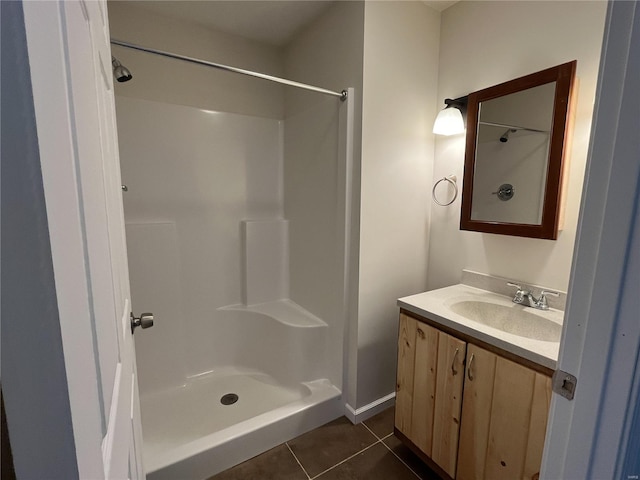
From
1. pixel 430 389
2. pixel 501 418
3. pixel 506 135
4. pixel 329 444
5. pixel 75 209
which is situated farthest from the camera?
pixel 329 444

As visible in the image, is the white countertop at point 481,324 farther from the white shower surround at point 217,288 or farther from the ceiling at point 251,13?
the ceiling at point 251,13

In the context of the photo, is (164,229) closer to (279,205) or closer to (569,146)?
(279,205)

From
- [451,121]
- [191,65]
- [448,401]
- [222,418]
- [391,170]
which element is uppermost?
[191,65]

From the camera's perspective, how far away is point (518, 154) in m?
1.47

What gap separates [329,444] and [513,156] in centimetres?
178

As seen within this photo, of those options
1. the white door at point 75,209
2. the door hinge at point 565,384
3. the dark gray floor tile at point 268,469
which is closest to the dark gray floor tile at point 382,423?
the dark gray floor tile at point 268,469

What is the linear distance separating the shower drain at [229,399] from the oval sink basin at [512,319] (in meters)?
1.51

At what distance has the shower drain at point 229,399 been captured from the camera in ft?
6.45

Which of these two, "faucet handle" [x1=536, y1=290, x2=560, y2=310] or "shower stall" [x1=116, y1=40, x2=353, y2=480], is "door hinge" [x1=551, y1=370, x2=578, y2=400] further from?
"shower stall" [x1=116, y1=40, x2=353, y2=480]

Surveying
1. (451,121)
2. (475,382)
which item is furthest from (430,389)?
(451,121)

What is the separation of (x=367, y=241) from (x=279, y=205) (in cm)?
95

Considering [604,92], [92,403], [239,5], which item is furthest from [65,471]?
[239,5]

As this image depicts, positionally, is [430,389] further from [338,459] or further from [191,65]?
[191,65]

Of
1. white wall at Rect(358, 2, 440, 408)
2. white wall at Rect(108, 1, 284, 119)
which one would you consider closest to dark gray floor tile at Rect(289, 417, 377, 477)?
white wall at Rect(358, 2, 440, 408)
